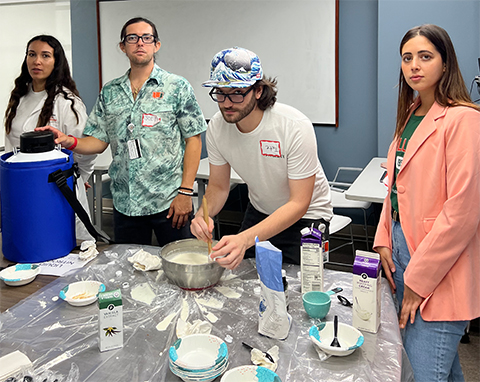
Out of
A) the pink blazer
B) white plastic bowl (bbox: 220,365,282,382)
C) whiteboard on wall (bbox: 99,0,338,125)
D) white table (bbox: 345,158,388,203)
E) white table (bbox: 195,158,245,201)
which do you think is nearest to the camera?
white plastic bowl (bbox: 220,365,282,382)

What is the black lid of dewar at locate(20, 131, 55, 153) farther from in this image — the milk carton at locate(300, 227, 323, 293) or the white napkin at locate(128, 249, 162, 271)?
the milk carton at locate(300, 227, 323, 293)

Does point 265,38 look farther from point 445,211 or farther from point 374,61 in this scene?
point 445,211

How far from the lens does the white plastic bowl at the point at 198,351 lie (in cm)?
108

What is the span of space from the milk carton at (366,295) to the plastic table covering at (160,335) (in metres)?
0.03

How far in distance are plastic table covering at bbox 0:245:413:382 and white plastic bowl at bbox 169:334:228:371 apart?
0.04 meters

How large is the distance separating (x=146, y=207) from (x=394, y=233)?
1124mm

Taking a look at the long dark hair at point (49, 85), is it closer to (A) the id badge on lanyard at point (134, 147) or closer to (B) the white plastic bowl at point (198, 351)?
(A) the id badge on lanyard at point (134, 147)

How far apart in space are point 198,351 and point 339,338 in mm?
362

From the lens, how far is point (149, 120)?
6.93ft

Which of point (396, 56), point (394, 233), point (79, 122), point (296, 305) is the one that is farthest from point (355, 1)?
point (296, 305)

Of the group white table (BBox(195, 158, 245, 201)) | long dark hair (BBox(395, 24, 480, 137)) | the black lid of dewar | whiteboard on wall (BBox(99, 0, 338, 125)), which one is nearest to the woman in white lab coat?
the black lid of dewar

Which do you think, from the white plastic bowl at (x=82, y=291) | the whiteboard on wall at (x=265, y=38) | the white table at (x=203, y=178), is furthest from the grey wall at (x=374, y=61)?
the white plastic bowl at (x=82, y=291)

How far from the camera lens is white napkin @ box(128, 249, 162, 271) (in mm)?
1571

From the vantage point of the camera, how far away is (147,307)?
53.1 inches
